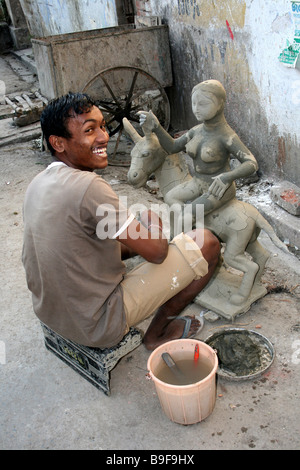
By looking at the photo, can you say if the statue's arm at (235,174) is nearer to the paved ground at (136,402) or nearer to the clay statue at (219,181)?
the clay statue at (219,181)

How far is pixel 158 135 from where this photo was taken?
313 cm

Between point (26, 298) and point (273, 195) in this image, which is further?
point (273, 195)

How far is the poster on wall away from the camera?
3.55 meters

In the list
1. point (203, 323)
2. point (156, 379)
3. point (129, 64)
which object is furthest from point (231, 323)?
point (129, 64)

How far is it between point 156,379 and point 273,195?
2392 millimetres

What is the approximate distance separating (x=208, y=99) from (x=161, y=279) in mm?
1140

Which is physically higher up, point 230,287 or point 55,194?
point 55,194

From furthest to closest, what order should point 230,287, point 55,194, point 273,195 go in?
1. point 273,195
2. point 230,287
3. point 55,194

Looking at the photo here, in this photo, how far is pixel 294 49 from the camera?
12.1 feet

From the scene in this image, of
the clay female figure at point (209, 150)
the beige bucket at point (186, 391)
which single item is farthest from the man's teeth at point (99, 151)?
the beige bucket at point (186, 391)

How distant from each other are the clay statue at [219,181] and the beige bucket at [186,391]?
0.66m

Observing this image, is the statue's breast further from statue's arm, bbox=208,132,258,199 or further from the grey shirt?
the grey shirt

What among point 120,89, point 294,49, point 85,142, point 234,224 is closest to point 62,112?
point 85,142
